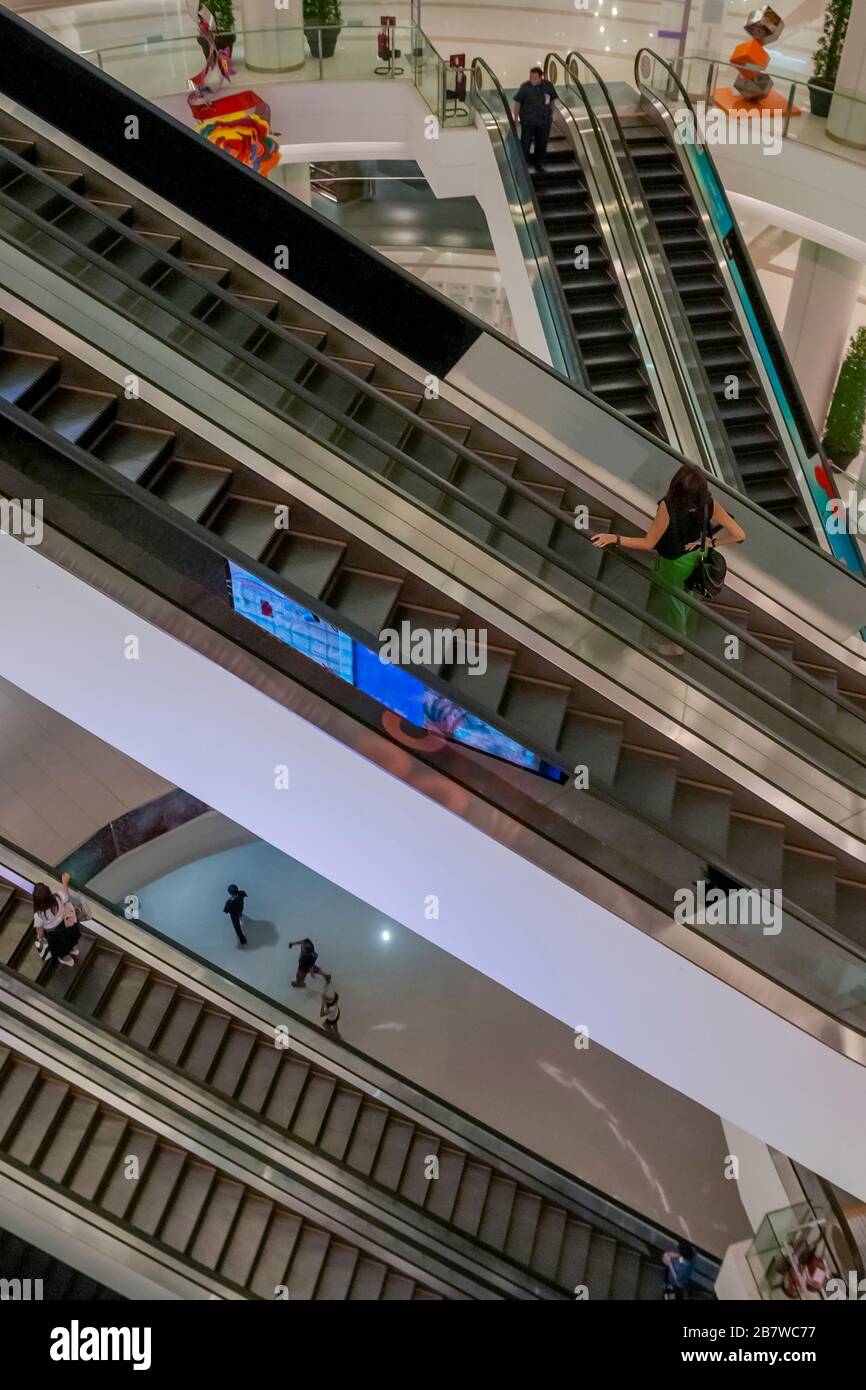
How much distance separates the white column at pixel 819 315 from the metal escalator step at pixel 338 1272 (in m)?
11.4

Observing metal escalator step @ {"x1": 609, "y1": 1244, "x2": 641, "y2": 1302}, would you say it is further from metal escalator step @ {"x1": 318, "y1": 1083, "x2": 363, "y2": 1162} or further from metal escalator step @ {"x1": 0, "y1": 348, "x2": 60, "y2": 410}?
metal escalator step @ {"x1": 0, "y1": 348, "x2": 60, "y2": 410}

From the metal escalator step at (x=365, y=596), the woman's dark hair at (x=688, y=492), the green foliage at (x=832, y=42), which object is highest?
the green foliage at (x=832, y=42)

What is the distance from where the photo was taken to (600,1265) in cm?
890

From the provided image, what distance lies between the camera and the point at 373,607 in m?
5.89

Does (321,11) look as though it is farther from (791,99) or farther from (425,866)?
(425,866)

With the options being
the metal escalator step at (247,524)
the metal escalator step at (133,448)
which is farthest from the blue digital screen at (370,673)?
the metal escalator step at (133,448)

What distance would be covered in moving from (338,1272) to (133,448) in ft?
20.4

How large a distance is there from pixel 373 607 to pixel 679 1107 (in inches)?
294

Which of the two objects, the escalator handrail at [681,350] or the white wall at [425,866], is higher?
the escalator handrail at [681,350]

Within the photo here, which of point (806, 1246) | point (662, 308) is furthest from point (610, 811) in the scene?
point (662, 308)

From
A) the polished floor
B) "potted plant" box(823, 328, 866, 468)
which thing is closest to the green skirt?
the polished floor

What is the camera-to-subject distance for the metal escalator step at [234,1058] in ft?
28.3

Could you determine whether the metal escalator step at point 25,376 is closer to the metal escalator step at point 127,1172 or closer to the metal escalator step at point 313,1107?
the metal escalator step at point 127,1172
